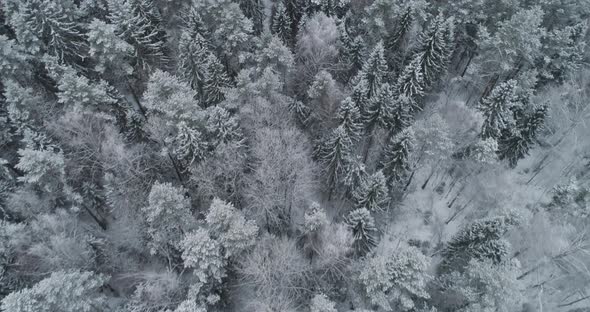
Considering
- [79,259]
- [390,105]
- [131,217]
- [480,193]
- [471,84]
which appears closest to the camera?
[79,259]

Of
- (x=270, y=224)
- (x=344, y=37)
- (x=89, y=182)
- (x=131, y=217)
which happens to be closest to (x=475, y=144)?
(x=344, y=37)

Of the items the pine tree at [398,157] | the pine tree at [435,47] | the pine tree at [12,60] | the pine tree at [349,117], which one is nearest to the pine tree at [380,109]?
the pine tree at [349,117]

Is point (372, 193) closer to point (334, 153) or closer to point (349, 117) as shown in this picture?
point (334, 153)

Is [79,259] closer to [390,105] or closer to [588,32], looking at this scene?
[390,105]

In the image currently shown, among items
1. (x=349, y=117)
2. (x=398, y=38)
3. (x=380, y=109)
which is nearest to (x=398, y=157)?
(x=380, y=109)

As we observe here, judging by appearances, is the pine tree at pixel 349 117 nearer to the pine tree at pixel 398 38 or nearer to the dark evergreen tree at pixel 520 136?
the pine tree at pixel 398 38
